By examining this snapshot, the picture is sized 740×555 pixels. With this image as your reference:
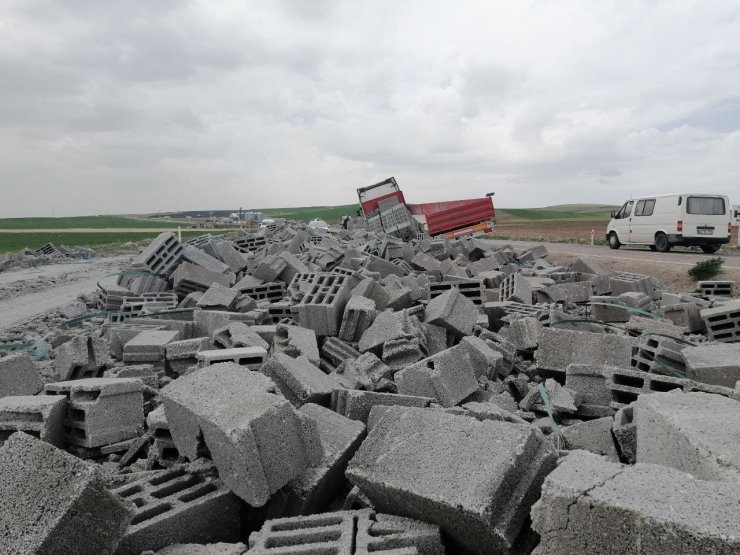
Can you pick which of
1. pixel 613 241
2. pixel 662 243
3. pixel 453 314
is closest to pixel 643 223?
pixel 662 243

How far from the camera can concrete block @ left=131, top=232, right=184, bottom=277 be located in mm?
9914

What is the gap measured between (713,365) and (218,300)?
233 inches

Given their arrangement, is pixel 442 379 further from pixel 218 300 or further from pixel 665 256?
pixel 665 256

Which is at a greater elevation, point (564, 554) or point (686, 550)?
point (686, 550)

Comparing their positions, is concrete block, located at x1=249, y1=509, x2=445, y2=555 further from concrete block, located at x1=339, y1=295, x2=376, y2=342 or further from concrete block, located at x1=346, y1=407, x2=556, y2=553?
concrete block, located at x1=339, y1=295, x2=376, y2=342

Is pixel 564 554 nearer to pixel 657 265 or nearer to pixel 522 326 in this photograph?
pixel 522 326

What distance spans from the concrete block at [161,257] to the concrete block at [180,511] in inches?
298

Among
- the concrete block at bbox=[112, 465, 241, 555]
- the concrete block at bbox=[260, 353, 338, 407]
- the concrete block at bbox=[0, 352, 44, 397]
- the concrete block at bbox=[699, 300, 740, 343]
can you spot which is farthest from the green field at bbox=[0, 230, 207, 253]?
the concrete block at bbox=[112, 465, 241, 555]

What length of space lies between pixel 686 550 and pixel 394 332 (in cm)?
363

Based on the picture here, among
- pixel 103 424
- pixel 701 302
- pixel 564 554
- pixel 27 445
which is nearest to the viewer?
pixel 564 554

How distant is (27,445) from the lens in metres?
2.45

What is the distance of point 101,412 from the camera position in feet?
12.0

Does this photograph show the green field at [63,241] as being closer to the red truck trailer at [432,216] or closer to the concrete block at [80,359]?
the red truck trailer at [432,216]

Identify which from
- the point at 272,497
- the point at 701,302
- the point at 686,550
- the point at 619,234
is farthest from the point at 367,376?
the point at 619,234
